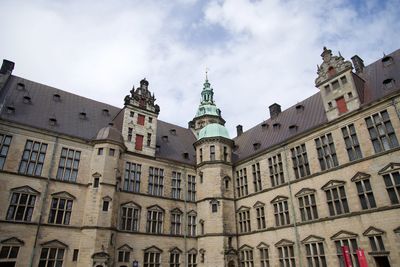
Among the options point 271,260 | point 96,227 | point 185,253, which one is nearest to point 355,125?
point 271,260

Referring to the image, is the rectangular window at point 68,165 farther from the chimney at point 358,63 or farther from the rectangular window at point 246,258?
the chimney at point 358,63

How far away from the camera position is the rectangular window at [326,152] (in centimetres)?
2219

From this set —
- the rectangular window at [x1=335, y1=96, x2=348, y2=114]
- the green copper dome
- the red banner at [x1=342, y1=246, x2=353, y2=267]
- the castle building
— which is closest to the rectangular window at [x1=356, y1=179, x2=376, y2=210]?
the castle building

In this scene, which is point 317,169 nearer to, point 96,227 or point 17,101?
point 96,227

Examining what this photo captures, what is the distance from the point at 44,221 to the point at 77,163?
5.08 m

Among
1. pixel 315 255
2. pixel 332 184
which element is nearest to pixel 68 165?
pixel 315 255

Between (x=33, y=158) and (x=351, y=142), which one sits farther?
(x=33, y=158)

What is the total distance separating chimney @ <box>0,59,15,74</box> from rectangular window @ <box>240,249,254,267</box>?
26818mm

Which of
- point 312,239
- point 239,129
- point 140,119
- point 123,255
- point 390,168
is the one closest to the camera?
point 390,168

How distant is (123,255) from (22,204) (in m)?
8.42

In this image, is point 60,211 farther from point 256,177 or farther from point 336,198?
point 336,198

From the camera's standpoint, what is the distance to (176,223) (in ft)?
91.6

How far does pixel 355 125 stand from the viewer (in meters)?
21.4

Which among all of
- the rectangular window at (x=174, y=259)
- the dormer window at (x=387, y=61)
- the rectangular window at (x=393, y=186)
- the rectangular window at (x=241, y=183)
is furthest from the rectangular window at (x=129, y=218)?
the dormer window at (x=387, y=61)
